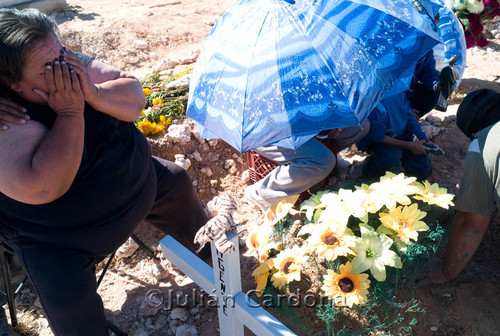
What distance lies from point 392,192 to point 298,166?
978mm

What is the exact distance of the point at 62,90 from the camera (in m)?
1.57

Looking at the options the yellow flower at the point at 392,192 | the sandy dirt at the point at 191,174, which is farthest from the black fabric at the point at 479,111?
the yellow flower at the point at 392,192

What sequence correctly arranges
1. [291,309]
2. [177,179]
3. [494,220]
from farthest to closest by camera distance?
[494,220] → [177,179] → [291,309]

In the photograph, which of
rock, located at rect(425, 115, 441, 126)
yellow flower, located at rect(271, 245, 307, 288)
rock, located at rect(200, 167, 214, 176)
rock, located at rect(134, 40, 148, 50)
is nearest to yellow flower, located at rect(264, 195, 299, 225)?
yellow flower, located at rect(271, 245, 307, 288)

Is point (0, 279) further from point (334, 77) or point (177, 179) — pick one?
point (334, 77)

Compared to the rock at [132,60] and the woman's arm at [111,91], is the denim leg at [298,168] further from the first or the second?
the rock at [132,60]

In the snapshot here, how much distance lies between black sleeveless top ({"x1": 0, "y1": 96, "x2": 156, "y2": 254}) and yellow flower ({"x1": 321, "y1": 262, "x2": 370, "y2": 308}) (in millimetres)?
1051

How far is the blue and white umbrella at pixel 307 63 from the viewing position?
7.01 ft

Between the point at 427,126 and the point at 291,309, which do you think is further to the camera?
the point at 427,126

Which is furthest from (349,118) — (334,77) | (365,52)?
(365,52)

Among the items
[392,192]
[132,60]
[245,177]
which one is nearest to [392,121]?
[245,177]

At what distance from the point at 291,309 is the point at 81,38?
200 inches

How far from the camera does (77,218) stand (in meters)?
1.78

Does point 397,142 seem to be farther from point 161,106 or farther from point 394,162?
point 161,106
